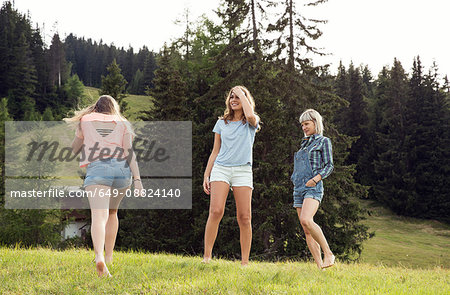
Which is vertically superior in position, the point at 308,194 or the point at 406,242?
the point at 308,194

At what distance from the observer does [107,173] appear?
14.0 ft

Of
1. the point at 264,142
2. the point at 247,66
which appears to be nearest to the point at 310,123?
the point at 264,142

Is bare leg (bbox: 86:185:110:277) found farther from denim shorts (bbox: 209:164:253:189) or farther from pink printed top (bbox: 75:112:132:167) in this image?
denim shorts (bbox: 209:164:253:189)

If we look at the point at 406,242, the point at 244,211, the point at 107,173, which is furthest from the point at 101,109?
the point at 406,242

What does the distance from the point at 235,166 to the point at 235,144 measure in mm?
302

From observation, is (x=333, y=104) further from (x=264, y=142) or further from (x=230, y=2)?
(x=230, y=2)

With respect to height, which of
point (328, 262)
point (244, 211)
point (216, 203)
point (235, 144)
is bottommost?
point (328, 262)

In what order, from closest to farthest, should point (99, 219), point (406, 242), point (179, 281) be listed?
point (179, 281), point (99, 219), point (406, 242)

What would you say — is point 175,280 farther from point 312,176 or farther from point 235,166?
point 312,176

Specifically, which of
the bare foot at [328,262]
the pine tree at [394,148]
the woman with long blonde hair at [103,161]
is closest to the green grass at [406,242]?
the pine tree at [394,148]

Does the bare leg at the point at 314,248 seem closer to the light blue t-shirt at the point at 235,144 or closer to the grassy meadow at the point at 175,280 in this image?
the grassy meadow at the point at 175,280

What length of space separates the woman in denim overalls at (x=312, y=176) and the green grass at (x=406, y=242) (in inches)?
714

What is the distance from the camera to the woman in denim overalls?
5156 millimetres

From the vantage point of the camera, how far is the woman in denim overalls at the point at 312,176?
5156 millimetres
